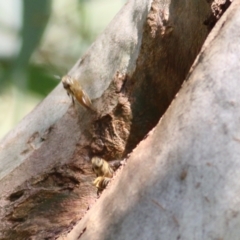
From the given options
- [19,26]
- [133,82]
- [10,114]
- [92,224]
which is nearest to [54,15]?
[19,26]

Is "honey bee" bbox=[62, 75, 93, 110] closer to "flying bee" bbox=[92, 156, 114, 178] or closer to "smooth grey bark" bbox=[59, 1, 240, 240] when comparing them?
"flying bee" bbox=[92, 156, 114, 178]

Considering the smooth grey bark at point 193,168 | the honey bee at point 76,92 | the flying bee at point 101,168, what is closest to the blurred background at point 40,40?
the honey bee at point 76,92

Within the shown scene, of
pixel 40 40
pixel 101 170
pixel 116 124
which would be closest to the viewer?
pixel 101 170

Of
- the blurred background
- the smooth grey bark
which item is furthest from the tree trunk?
the blurred background

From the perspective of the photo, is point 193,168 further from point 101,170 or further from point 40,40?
point 40,40

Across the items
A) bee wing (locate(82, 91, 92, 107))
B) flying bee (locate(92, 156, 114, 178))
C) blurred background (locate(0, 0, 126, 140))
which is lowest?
blurred background (locate(0, 0, 126, 140))

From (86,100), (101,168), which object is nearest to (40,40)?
(86,100)
